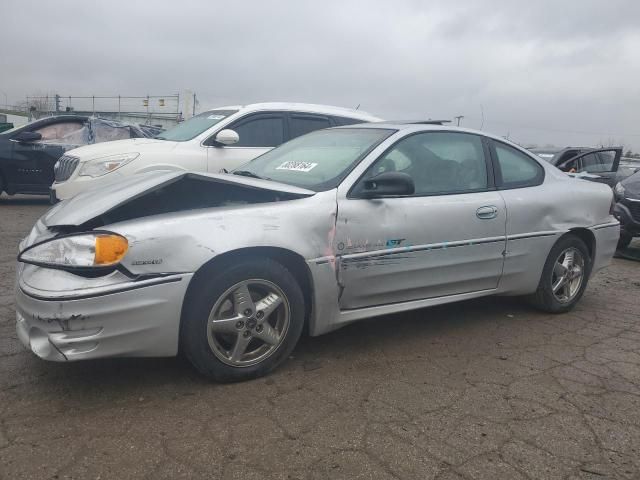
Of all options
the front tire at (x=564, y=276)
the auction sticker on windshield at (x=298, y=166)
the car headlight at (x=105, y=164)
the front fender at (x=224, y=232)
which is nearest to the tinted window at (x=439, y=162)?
the auction sticker on windshield at (x=298, y=166)

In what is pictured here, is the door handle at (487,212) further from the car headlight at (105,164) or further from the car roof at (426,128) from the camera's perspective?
the car headlight at (105,164)

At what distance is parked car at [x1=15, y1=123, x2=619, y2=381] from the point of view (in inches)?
100

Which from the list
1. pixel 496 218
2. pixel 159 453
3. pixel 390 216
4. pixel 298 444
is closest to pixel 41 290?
pixel 159 453

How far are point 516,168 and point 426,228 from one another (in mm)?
1204

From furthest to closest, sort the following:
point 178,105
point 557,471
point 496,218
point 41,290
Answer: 1. point 178,105
2. point 496,218
3. point 41,290
4. point 557,471

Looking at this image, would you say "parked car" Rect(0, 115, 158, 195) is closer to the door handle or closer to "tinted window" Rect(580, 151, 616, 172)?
the door handle

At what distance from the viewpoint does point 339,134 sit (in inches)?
157

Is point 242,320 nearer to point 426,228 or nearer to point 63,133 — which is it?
point 426,228

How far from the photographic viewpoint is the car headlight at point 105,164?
6.00 meters

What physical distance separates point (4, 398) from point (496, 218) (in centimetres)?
311

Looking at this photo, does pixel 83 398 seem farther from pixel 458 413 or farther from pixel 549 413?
pixel 549 413

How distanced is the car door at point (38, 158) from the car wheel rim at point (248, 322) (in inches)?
303

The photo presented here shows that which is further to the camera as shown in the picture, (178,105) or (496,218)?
(178,105)

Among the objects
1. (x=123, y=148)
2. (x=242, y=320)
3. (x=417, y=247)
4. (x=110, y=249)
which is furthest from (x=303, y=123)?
(x=110, y=249)
